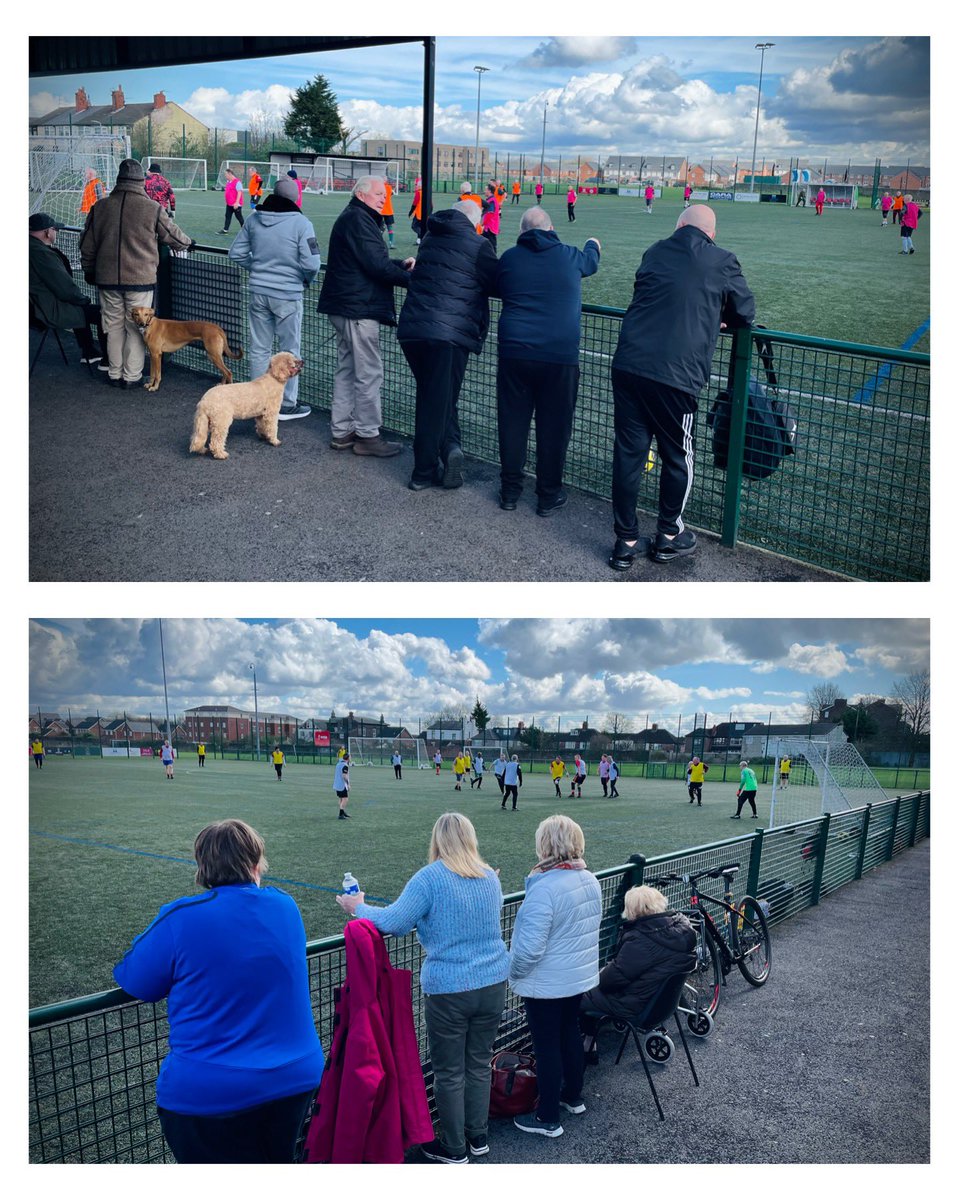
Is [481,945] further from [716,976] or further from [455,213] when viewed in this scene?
[455,213]

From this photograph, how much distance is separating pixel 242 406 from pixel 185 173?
51023 mm

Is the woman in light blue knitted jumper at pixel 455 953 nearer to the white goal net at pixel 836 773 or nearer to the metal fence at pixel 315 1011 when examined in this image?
the metal fence at pixel 315 1011

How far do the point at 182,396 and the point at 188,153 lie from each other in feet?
175

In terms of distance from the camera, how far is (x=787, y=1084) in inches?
193

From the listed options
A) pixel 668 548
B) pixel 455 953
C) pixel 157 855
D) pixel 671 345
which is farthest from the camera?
pixel 157 855

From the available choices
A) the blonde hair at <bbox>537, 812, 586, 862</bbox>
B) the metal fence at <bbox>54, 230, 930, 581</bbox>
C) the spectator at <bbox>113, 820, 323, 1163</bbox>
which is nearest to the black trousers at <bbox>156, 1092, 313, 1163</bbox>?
the spectator at <bbox>113, 820, 323, 1163</bbox>

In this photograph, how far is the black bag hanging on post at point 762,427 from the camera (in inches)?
248

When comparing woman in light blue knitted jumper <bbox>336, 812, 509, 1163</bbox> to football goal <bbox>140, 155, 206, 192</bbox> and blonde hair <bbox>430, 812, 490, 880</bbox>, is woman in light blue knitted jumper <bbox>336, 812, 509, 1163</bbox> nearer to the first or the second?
blonde hair <bbox>430, 812, 490, 880</bbox>

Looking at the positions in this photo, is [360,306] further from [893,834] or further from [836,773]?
[836,773]

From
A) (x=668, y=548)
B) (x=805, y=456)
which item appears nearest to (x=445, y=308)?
(x=668, y=548)

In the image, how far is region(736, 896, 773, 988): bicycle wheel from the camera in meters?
6.28

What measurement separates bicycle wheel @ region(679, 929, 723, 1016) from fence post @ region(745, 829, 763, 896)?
1135 millimetres

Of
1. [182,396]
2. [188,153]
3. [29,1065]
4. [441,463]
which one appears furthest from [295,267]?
[188,153]

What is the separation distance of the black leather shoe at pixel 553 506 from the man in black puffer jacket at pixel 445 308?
83 centimetres
